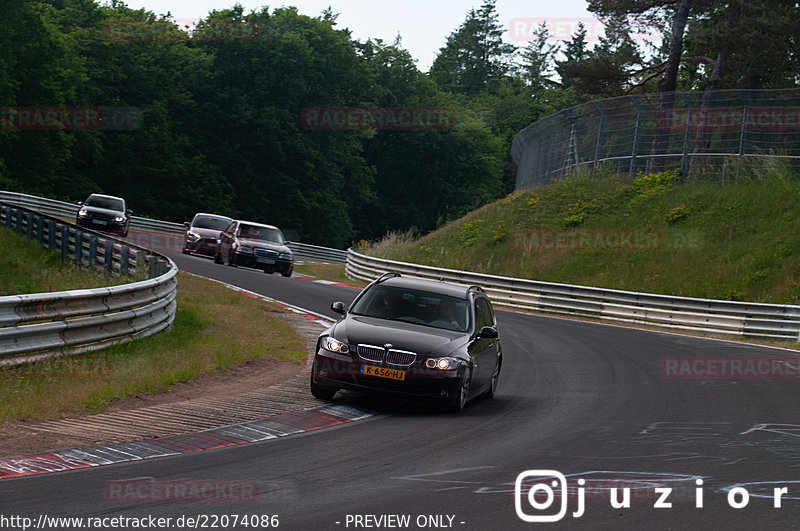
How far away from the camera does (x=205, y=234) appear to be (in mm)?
34375

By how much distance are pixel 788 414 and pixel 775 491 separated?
15.3 ft

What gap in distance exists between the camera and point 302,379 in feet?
40.4

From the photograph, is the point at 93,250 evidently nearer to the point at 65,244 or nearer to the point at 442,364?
the point at 65,244

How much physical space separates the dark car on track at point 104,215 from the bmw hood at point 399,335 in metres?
25.6

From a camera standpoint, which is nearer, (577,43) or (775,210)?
(775,210)

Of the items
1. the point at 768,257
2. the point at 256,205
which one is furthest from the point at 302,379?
the point at 256,205

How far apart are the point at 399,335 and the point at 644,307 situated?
653 inches

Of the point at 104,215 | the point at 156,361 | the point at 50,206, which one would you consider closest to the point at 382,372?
the point at 156,361

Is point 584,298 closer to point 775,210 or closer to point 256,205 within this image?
point 775,210

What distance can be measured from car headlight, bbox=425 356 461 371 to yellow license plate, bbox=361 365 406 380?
0.30m

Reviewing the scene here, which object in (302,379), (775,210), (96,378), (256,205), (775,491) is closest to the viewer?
(775,491)

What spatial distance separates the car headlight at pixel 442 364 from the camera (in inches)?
406

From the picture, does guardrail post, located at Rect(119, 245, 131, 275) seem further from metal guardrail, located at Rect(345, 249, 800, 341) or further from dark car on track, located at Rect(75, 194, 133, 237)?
dark car on track, located at Rect(75, 194, 133, 237)

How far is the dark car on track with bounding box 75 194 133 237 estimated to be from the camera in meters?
34.8
